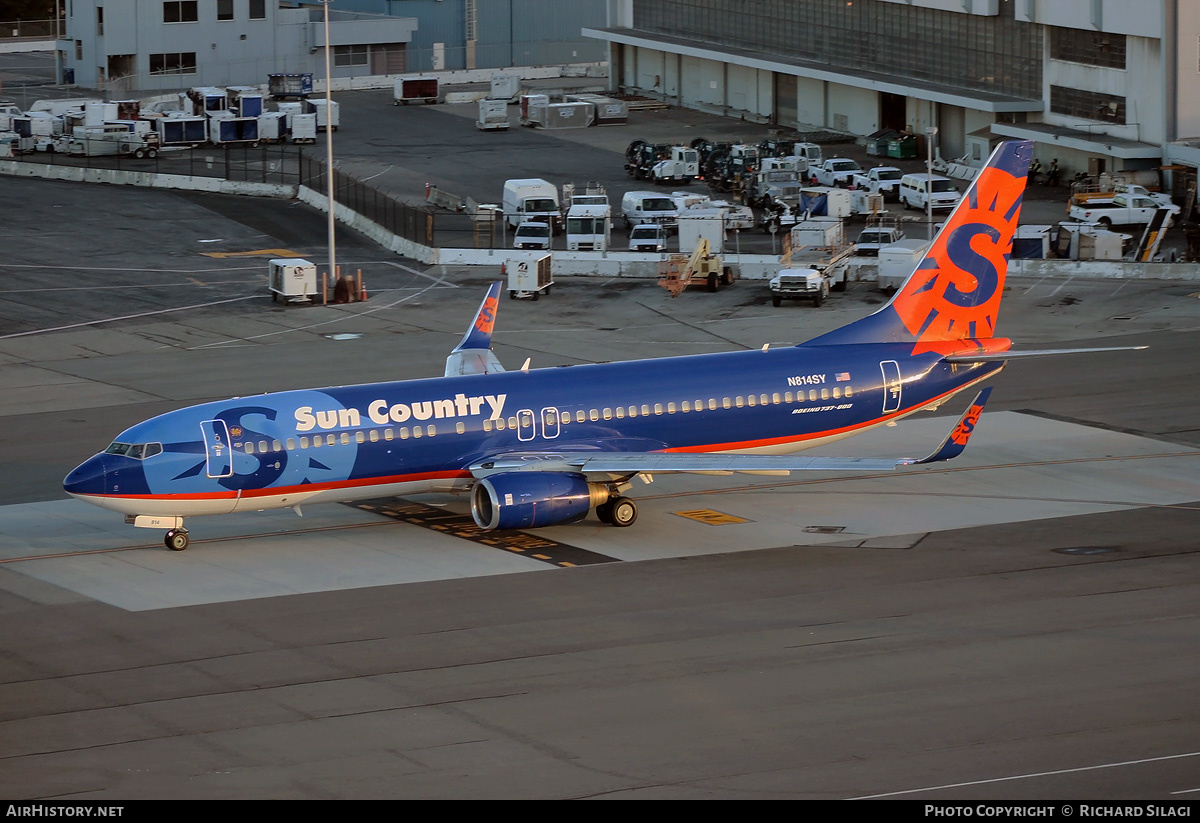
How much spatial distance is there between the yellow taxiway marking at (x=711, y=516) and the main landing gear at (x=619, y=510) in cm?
211

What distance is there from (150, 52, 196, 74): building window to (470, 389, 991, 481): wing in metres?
116

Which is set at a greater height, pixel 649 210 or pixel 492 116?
pixel 492 116

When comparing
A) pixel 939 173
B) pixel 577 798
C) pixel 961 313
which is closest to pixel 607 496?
pixel 961 313

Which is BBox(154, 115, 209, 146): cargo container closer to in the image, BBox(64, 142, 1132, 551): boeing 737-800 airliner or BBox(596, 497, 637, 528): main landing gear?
BBox(64, 142, 1132, 551): boeing 737-800 airliner

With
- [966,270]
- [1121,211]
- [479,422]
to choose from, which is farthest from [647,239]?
[479,422]

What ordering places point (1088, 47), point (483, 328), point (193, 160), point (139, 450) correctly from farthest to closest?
1. point (193, 160)
2. point (1088, 47)
3. point (483, 328)
4. point (139, 450)

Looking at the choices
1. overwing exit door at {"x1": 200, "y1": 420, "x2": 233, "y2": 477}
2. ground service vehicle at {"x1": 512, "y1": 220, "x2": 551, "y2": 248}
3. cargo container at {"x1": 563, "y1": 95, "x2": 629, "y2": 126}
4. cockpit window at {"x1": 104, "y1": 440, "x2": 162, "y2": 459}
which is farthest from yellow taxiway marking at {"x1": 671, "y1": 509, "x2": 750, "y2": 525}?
cargo container at {"x1": 563, "y1": 95, "x2": 629, "y2": 126}

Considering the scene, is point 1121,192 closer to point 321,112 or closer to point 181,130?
point 321,112

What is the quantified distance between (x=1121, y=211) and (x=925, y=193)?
12.3m

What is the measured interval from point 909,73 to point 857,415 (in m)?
77.9

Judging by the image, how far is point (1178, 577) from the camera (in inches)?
1618

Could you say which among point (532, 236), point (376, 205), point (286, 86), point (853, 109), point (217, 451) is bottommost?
point (217, 451)

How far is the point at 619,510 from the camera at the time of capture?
46656 millimetres

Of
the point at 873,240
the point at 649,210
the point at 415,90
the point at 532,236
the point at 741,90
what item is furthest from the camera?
the point at 415,90
